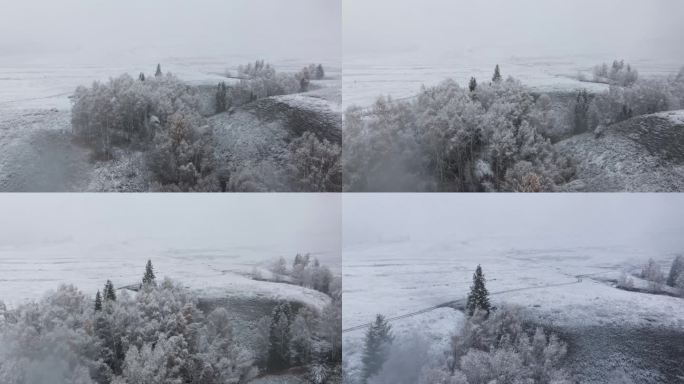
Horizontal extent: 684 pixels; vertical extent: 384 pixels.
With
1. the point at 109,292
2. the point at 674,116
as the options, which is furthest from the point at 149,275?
the point at 674,116

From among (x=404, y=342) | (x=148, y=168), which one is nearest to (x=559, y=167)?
(x=404, y=342)

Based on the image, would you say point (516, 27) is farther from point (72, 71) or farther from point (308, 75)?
point (72, 71)

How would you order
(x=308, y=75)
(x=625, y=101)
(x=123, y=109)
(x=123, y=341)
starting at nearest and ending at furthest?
1. (x=123, y=341)
2. (x=123, y=109)
3. (x=625, y=101)
4. (x=308, y=75)

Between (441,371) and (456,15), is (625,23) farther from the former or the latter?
(441,371)

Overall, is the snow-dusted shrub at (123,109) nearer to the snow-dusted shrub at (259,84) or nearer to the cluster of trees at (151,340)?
the snow-dusted shrub at (259,84)

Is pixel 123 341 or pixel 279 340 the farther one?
pixel 279 340

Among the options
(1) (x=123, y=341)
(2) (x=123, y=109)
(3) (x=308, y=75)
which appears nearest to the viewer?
(1) (x=123, y=341)

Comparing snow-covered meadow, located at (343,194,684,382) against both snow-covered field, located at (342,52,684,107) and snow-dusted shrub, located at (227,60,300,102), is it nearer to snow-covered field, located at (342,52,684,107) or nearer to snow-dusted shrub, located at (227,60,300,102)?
snow-covered field, located at (342,52,684,107)

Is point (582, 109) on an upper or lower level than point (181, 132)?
upper
